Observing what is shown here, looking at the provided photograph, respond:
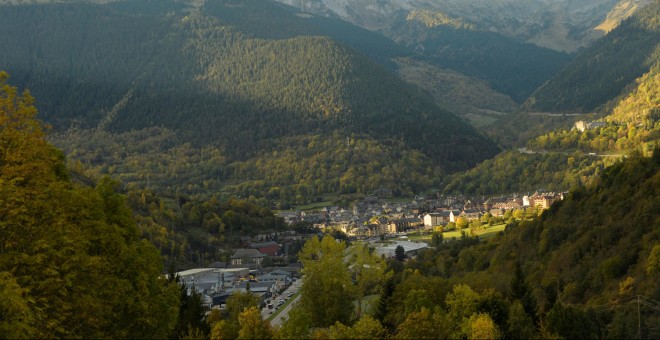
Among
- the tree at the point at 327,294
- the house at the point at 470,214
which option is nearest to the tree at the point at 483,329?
the tree at the point at 327,294

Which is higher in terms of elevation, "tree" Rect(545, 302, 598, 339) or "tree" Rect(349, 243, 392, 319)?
"tree" Rect(545, 302, 598, 339)

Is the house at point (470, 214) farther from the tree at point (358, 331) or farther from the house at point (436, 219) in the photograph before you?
the tree at point (358, 331)

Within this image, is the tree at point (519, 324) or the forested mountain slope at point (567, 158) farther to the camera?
the forested mountain slope at point (567, 158)

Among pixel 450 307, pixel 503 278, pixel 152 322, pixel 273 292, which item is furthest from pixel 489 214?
pixel 152 322

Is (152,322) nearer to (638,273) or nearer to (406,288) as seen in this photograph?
(406,288)

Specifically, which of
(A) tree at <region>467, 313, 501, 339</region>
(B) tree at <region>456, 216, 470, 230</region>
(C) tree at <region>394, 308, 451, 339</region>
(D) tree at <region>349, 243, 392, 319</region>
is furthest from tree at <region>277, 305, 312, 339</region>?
(B) tree at <region>456, 216, 470, 230</region>

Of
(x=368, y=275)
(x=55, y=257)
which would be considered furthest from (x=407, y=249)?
(x=55, y=257)

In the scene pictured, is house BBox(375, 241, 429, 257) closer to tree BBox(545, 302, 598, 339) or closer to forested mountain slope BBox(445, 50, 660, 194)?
forested mountain slope BBox(445, 50, 660, 194)

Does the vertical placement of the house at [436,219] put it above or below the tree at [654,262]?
below
